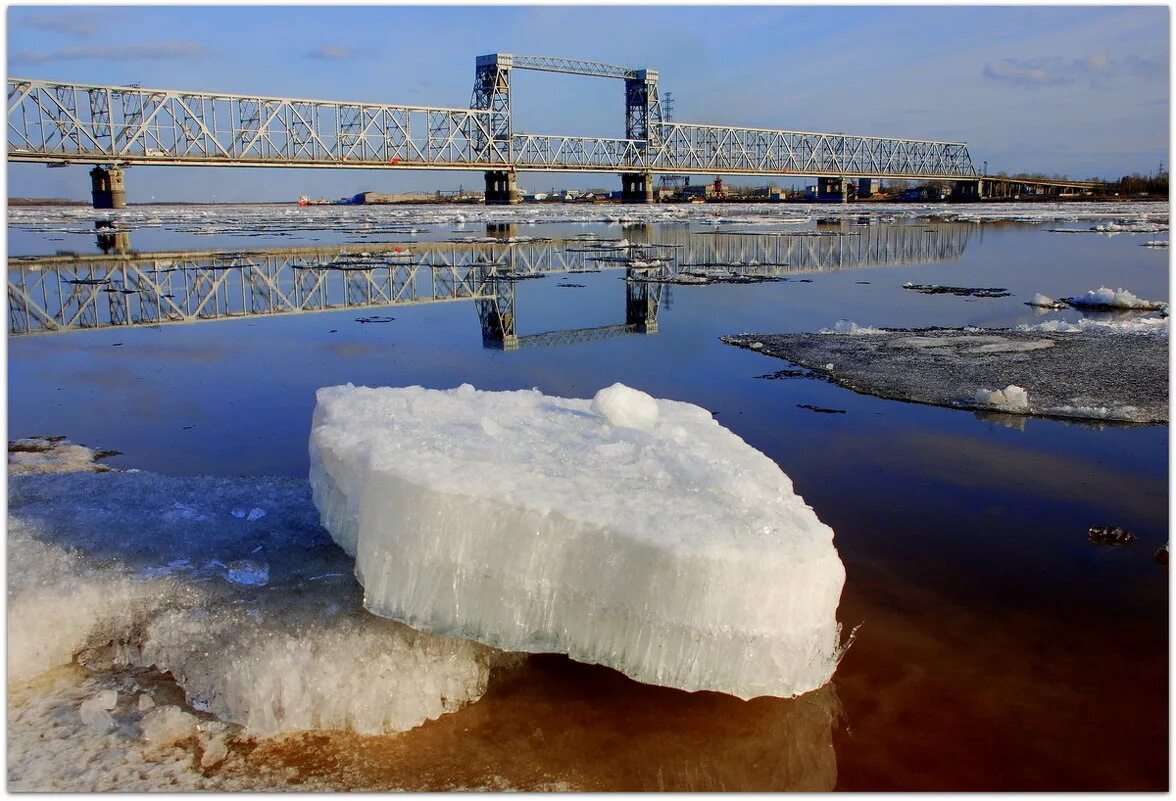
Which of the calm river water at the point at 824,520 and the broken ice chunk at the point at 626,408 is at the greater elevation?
the broken ice chunk at the point at 626,408

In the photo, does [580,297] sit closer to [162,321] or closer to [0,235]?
[162,321]

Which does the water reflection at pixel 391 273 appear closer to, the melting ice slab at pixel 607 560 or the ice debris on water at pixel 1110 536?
the ice debris on water at pixel 1110 536

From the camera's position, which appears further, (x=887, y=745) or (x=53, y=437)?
(x=53, y=437)

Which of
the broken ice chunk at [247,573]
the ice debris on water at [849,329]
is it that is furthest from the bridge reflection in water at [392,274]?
the broken ice chunk at [247,573]

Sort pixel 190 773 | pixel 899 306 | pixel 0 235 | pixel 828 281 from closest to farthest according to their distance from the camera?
pixel 190 773
pixel 0 235
pixel 899 306
pixel 828 281

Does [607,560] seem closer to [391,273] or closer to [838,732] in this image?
[838,732]

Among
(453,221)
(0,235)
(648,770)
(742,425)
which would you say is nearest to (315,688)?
(648,770)

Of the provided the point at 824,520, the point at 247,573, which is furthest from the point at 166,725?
the point at 824,520
